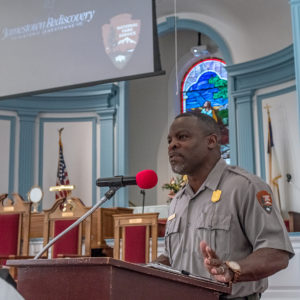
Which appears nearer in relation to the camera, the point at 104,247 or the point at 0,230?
the point at 0,230

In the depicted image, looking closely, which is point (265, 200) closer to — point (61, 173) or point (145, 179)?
point (145, 179)

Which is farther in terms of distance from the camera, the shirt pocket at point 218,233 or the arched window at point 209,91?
the arched window at point 209,91

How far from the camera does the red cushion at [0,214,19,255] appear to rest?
5898 millimetres

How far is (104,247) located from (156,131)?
4.85 m

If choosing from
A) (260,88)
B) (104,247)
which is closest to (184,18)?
(260,88)

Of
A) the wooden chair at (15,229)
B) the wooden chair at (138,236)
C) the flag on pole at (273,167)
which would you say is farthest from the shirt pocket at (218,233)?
the flag on pole at (273,167)

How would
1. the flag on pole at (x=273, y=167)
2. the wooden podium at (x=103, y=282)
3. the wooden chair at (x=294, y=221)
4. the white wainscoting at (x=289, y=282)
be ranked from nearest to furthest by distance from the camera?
the wooden podium at (x=103, y=282), the white wainscoting at (x=289, y=282), the wooden chair at (x=294, y=221), the flag on pole at (x=273, y=167)

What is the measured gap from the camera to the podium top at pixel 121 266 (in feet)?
4.11

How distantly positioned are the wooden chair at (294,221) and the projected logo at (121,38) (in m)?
2.91

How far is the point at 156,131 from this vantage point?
11.1 meters

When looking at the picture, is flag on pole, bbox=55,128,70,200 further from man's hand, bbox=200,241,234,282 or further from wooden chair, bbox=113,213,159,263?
man's hand, bbox=200,241,234,282

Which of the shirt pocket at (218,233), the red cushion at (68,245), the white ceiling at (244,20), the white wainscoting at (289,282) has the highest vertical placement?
the white ceiling at (244,20)

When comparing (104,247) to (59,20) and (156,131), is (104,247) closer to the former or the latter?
(59,20)

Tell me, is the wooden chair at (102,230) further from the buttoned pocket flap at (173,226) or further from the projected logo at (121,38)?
the buttoned pocket flap at (173,226)
